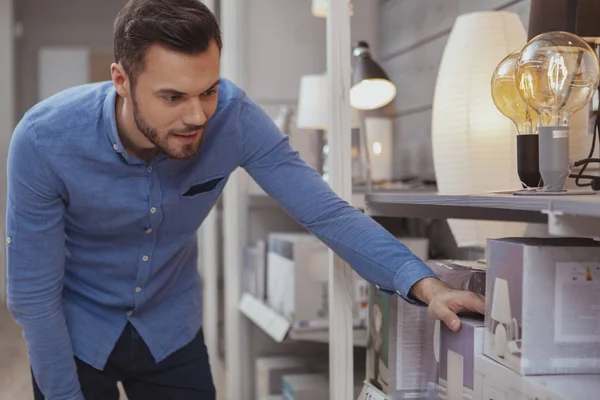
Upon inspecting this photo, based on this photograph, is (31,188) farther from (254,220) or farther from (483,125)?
(254,220)

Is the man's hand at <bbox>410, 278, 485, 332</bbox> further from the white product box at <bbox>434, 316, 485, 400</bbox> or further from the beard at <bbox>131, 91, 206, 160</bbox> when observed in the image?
the beard at <bbox>131, 91, 206, 160</bbox>

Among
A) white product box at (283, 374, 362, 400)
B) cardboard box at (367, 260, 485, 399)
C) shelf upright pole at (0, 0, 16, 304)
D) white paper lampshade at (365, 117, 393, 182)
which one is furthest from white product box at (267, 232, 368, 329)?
shelf upright pole at (0, 0, 16, 304)

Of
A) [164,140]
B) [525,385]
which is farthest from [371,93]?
[525,385]

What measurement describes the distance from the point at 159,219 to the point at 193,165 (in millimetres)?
130

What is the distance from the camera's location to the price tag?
1.48m

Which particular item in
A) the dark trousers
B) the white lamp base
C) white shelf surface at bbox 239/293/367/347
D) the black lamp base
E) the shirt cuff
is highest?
the black lamp base

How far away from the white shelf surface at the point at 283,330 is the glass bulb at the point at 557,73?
1.40m

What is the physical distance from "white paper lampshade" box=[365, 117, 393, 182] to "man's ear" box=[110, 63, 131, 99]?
133 centimetres

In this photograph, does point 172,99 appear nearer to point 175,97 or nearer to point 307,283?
point 175,97

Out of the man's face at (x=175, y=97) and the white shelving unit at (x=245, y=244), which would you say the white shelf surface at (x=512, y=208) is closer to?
the white shelving unit at (x=245, y=244)

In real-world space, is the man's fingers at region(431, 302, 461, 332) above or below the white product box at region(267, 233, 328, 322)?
above

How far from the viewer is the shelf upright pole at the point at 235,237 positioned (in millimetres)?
3240

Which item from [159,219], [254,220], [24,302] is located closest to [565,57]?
[159,219]

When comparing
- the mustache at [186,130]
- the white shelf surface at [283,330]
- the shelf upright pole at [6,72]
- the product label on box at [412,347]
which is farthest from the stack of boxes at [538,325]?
the shelf upright pole at [6,72]
